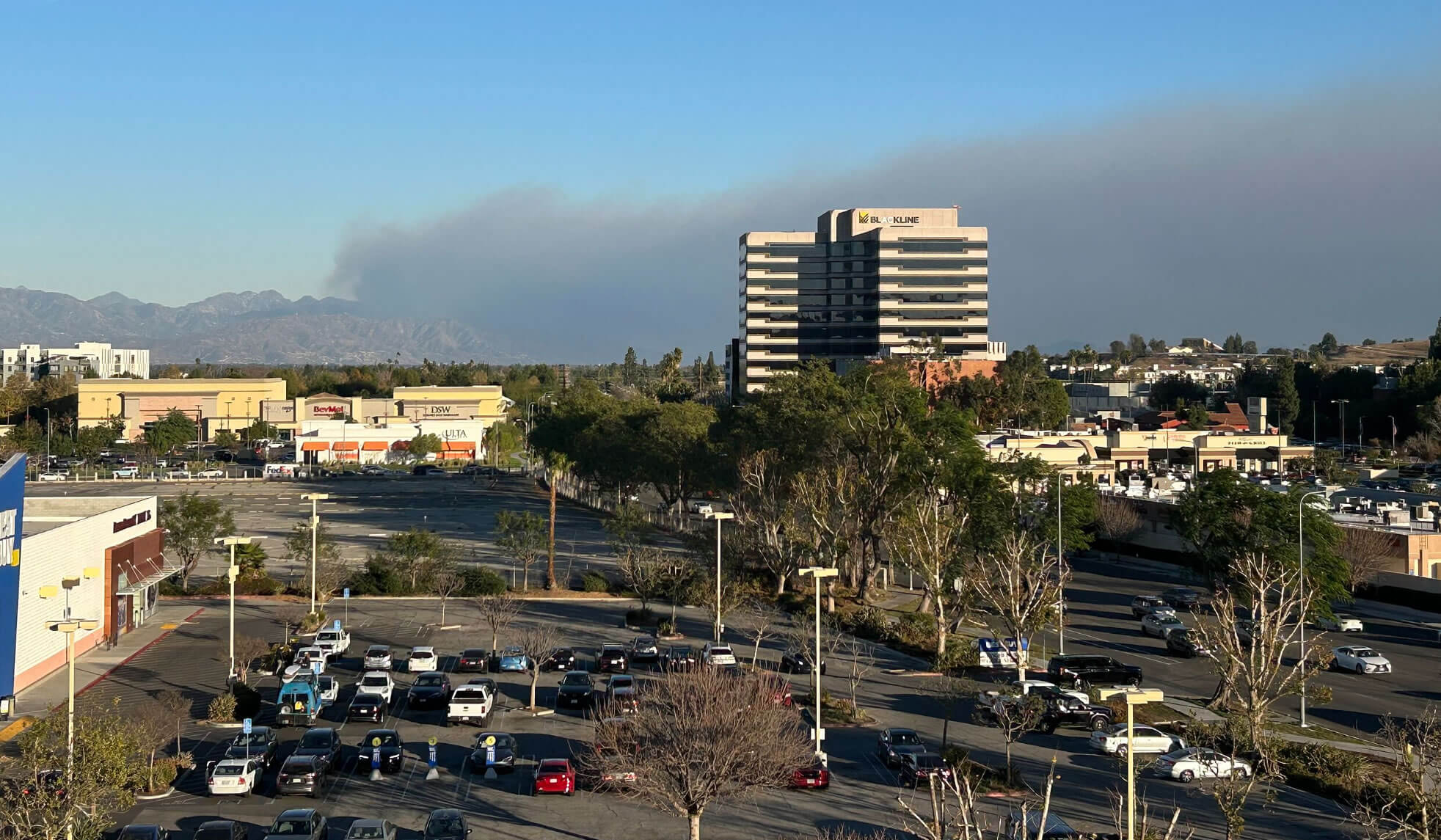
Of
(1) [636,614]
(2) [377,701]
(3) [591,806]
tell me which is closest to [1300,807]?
(3) [591,806]

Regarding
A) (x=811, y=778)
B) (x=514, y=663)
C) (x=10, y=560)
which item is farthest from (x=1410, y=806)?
(x=10, y=560)

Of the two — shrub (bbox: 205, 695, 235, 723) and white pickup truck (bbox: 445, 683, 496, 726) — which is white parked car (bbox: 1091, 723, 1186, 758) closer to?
white pickup truck (bbox: 445, 683, 496, 726)

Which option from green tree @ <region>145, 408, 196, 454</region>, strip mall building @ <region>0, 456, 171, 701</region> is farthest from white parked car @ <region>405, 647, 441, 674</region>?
green tree @ <region>145, 408, 196, 454</region>

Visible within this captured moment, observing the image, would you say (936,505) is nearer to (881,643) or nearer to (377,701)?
(881,643)

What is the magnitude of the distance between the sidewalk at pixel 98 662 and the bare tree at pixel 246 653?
4509mm

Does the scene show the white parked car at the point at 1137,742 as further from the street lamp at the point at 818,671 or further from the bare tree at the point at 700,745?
the bare tree at the point at 700,745

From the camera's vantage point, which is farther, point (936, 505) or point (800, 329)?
point (800, 329)

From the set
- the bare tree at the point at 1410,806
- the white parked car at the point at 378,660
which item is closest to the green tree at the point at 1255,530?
the bare tree at the point at 1410,806

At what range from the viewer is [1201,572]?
49.6 m

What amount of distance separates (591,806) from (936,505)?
32.6m

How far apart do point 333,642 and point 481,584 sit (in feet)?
46.6

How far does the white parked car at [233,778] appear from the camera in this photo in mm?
29203

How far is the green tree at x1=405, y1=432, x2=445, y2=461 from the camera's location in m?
147

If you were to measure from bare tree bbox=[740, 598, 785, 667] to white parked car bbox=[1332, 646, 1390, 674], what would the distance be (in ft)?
72.1
